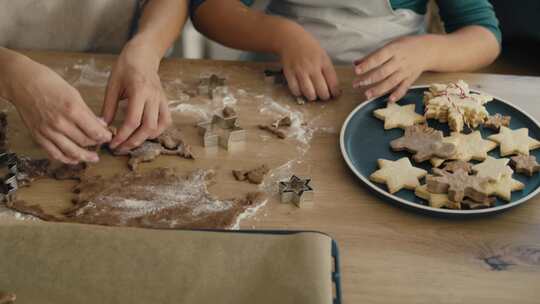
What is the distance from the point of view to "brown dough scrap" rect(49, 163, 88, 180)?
3.24 ft

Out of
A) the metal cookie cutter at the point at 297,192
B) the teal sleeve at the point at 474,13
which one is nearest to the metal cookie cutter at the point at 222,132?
the metal cookie cutter at the point at 297,192

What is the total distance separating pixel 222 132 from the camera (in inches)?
42.0

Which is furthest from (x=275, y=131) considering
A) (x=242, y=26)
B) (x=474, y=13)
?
(x=474, y=13)

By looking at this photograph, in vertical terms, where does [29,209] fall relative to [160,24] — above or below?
below

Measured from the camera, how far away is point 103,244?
2.55 feet

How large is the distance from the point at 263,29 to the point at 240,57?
0.51 m

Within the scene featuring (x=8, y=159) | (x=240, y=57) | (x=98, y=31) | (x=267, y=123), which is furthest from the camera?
(x=240, y=57)

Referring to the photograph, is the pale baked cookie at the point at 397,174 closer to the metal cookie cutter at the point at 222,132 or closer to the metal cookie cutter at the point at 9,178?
the metal cookie cutter at the point at 222,132

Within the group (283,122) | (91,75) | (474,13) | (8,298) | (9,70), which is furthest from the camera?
(474,13)

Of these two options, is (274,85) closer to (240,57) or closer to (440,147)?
(440,147)

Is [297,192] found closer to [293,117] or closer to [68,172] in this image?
[293,117]

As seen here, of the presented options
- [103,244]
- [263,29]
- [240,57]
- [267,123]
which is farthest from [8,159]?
[240,57]

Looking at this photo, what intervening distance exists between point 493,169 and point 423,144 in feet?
0.40

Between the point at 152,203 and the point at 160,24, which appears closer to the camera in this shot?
the point at 152,203
